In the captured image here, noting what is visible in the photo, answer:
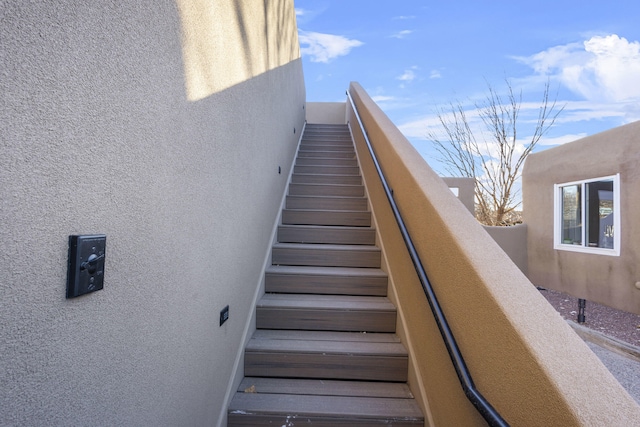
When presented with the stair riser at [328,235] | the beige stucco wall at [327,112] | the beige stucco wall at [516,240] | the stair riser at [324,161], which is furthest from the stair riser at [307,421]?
the beige stucco wall at [516,240]

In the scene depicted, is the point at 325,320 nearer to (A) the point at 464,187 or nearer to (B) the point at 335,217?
(B) the point at 335,217

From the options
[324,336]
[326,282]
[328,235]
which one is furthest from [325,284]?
[328,235]

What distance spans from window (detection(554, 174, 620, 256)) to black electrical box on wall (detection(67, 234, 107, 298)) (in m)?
7.31

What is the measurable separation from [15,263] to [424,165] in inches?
78.5

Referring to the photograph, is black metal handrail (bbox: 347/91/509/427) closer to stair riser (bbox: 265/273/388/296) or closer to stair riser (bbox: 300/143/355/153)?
stair riser (bbox: 265/273/388/296)

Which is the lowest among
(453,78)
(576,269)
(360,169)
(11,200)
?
(576,269)

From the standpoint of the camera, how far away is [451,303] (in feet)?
4.72

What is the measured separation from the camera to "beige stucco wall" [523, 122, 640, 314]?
5.60 meters

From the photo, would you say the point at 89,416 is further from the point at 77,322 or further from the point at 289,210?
the point at 289,210

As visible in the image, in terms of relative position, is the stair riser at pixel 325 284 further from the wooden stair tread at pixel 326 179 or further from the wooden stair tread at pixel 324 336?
the wooden stair tread at pixel 326 179

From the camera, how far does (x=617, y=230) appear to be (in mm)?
5852

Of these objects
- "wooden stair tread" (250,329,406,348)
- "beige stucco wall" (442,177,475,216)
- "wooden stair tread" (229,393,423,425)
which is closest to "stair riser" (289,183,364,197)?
"wooden stair tread" (250,329,406,348)

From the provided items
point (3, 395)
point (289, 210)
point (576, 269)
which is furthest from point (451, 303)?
point (576, 269)

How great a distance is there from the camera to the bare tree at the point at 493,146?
10609 mm
